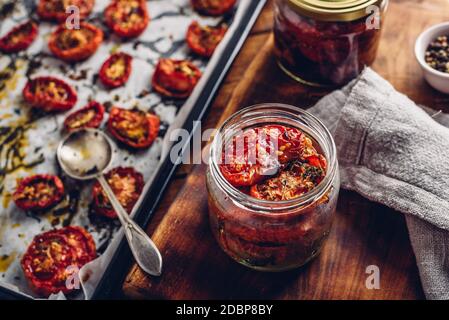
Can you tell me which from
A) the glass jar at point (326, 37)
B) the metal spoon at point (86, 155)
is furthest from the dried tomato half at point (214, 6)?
the metal spoon at point (86, 155)

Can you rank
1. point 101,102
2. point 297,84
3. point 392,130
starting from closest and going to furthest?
1. point 392,130
2. point 297,84
3. point 101,102

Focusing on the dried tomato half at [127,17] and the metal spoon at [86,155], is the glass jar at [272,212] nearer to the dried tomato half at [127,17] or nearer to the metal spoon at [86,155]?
the metal spoon at [86,155]

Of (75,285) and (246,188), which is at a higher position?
(246,188)

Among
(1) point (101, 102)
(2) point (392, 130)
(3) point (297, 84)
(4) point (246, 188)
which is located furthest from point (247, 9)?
(4) point (246, 188)

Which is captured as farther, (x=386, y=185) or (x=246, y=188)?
(x=386, y=185)

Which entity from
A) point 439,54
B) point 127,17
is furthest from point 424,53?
point 127,17

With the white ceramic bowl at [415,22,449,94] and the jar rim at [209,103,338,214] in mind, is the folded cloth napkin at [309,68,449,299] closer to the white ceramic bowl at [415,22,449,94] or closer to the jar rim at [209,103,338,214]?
the white ceramic bowl at [415,22,449,94]

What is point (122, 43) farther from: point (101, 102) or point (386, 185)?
point (386, 185)
